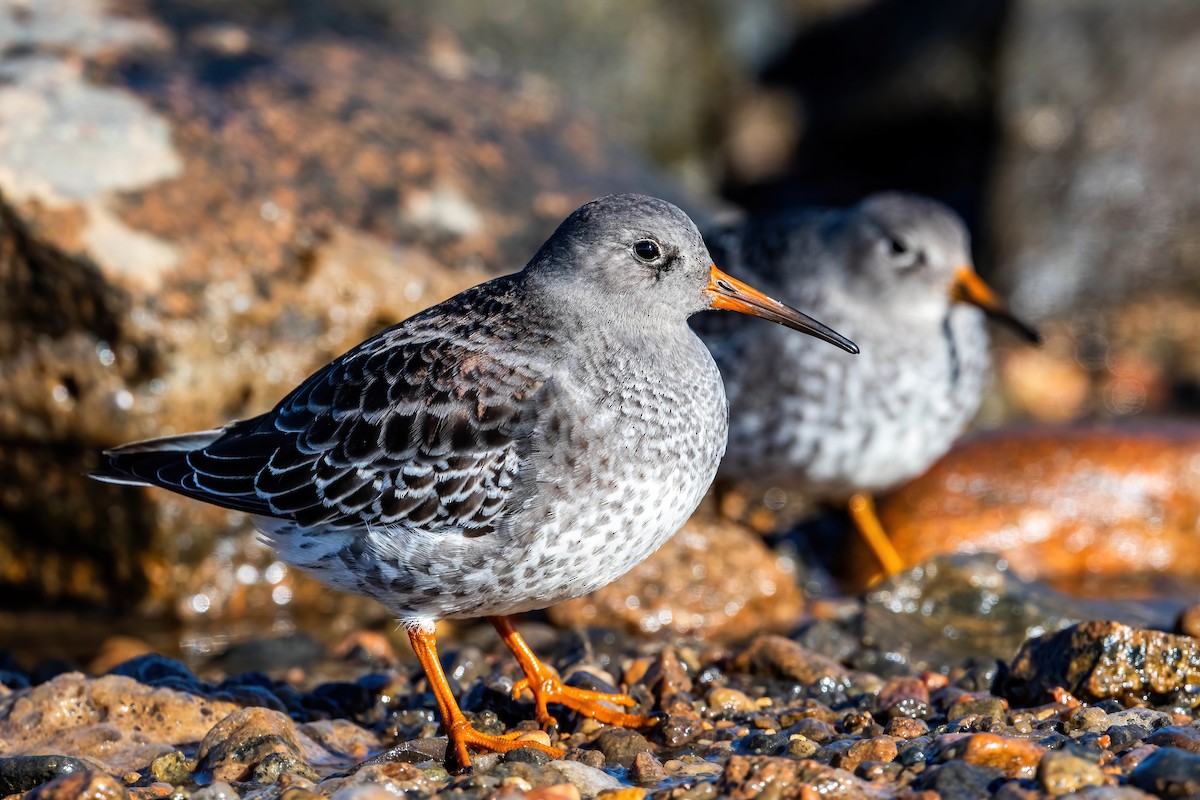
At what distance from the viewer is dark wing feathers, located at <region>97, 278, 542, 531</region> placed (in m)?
5.20

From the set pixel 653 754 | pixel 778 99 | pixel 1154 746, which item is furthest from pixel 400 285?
pixel 778 99

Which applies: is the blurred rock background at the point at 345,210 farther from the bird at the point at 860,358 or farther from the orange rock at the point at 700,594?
the bird at the point at 860,358

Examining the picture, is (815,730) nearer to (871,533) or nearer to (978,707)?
(978,707)

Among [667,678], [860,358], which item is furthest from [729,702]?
Answer: [860,358]

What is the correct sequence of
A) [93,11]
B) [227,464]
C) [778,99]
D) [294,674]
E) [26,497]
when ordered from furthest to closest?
[778,99], [93,11], [26,497], [294,674], [227,464]

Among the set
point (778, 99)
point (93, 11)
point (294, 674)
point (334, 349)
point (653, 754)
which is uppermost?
point (778, 99)

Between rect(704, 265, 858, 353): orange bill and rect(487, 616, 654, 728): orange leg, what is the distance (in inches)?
67.0

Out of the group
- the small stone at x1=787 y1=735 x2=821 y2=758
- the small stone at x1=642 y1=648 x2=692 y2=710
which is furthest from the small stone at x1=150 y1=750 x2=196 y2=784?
the small stone at x1=787 y1=735 x2=821 y2=758

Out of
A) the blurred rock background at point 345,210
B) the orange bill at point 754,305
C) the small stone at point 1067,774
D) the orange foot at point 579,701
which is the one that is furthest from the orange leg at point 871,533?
the small stone at point 1067,774

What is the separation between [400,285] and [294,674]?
2385 mm

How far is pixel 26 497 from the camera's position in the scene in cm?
782

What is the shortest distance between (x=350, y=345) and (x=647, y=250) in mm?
2798

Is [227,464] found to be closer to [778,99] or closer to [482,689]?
[482,689]

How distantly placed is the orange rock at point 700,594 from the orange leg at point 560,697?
5.24 feet
